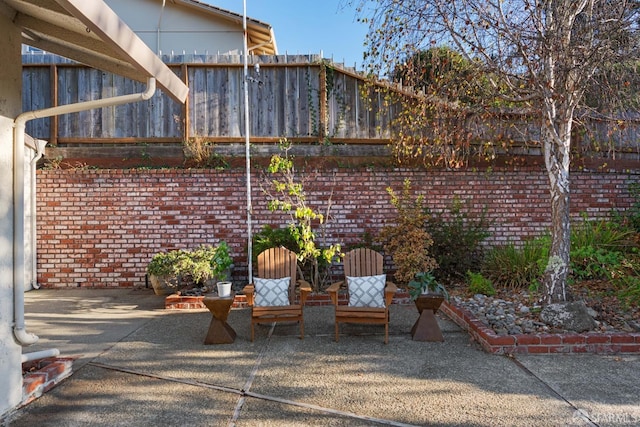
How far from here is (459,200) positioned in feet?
23.1

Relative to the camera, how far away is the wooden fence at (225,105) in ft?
23.4

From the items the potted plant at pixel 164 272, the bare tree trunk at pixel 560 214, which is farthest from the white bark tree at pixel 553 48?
the potted plant at pixel 164 272

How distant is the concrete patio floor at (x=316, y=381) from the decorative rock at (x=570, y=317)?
1.27 feet

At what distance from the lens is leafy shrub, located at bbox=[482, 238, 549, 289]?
235 inches

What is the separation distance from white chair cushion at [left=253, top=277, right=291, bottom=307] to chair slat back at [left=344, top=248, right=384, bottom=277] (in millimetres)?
855

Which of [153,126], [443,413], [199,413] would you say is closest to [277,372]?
[199,413]

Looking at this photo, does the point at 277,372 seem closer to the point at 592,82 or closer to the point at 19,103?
the point at 19,103

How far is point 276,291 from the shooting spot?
501 centimetres

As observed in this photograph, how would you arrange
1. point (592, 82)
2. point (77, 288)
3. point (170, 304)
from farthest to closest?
point (77, 288), point (170, 304), point (592, 82)

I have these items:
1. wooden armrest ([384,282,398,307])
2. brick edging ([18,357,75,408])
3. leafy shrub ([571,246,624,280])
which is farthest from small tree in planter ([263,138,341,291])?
leafy shrub ([571,246,624,280])

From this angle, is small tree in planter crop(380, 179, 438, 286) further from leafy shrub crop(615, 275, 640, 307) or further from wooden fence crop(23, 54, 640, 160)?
leafy shrub crop(615, 275, 640, 307)

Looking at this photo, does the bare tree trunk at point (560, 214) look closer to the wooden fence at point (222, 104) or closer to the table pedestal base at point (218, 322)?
the wooden fence at point (222, 104)

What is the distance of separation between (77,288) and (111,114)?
2869 mm

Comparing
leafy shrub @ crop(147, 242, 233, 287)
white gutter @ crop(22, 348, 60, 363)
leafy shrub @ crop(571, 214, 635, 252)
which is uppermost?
leafy shrub @ crop(571, 214, 635, 252)
